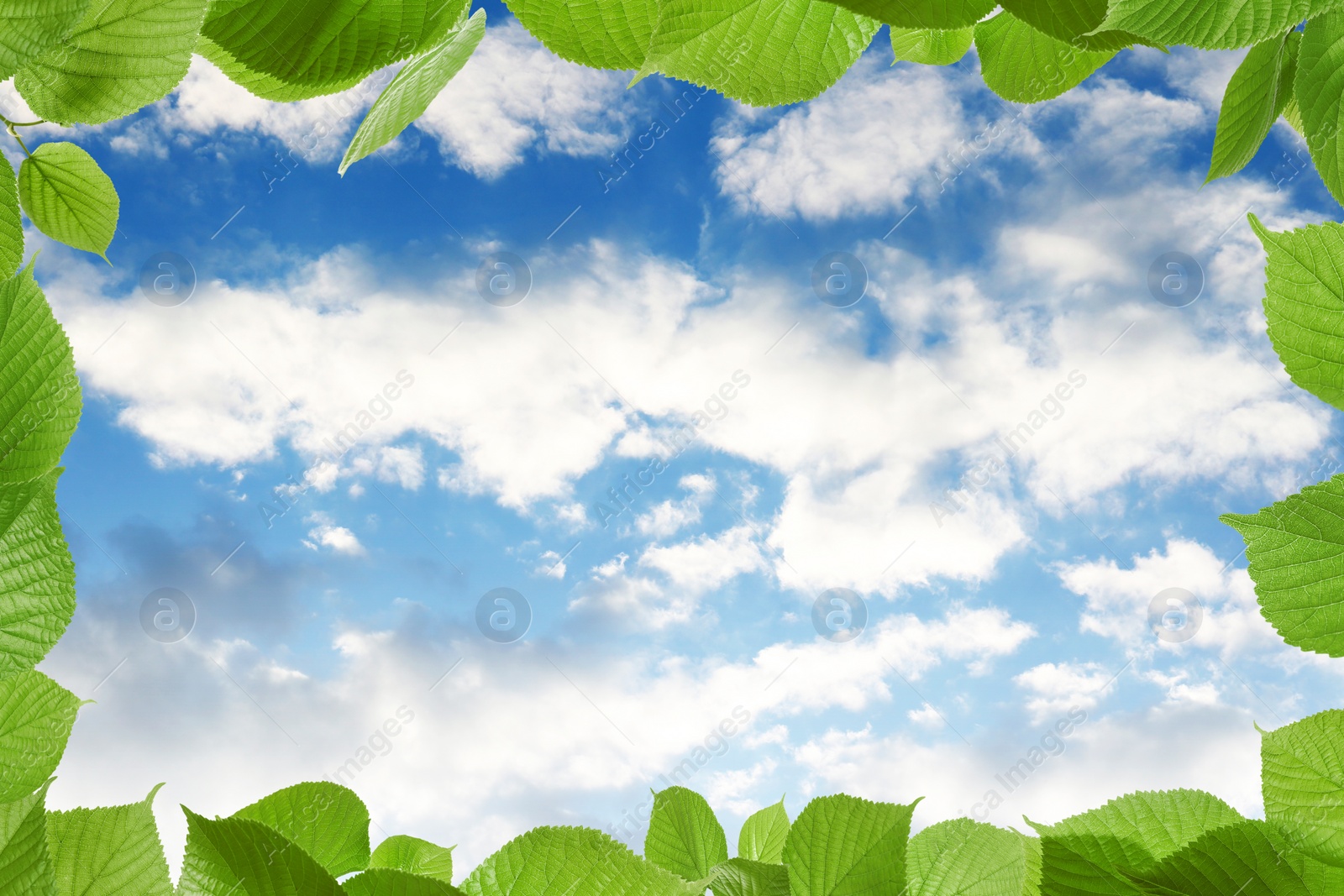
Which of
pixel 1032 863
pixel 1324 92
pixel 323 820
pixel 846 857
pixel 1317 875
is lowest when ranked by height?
pixel 323 820

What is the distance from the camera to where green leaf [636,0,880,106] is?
0.46 meters

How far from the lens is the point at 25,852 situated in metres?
0.38

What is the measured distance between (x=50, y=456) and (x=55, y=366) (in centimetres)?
5

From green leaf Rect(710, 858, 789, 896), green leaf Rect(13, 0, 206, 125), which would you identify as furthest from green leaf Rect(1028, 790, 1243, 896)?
green leaf Rect(13, 0, 206, 125)

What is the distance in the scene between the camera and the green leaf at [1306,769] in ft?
1.45

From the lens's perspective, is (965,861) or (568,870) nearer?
(568,870)

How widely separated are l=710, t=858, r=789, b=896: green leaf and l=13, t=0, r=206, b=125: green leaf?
65 centimetres

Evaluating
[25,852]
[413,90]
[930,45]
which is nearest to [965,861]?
[25,852]

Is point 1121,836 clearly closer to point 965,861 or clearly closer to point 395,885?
point 965,861

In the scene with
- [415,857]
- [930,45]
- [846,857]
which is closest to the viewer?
[846,857]

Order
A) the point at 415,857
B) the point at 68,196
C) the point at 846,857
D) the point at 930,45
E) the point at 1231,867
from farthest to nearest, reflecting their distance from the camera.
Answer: the point at 68,196, the point at 930,45, the point at 415,857, the point at 846,857, the point at 1231,867

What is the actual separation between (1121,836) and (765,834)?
0.49 m

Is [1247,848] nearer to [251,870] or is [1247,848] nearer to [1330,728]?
[1330,728]

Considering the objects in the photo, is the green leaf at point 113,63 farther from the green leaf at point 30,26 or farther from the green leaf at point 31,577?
the green leaf at point 31,577
